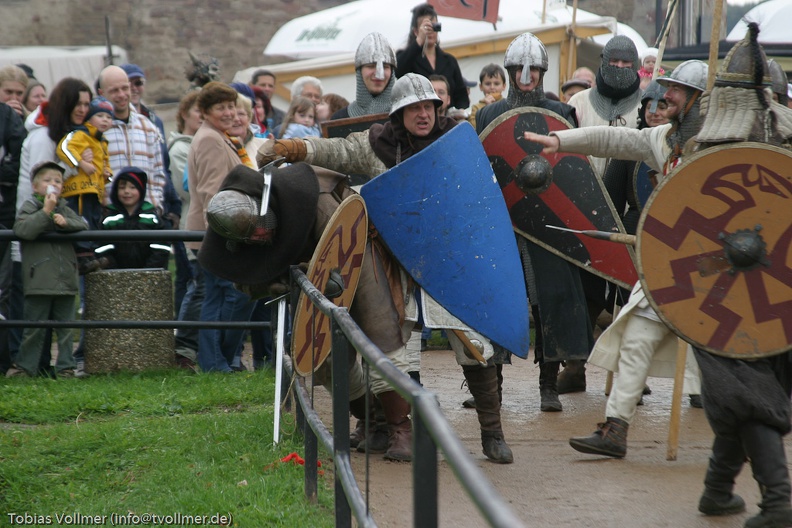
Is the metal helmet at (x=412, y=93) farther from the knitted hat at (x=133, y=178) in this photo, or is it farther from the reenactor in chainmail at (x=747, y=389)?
the knitted hat at (x=133, y=178)

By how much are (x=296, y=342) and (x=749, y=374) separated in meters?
1.62

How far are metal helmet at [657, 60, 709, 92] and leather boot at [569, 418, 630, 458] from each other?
149 cm

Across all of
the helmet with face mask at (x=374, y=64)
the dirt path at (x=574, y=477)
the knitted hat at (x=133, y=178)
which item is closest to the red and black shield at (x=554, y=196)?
the dirt path at (x=574, y=477)

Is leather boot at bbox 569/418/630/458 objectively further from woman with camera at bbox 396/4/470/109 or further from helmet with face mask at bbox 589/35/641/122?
woman with camera at bbox 396/4/470/109

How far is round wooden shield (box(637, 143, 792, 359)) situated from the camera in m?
3.65

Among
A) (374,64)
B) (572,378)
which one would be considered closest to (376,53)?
(374,64)

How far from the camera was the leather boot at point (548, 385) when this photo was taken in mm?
5852

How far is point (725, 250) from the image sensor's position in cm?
371

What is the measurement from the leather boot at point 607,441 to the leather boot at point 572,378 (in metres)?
1.68

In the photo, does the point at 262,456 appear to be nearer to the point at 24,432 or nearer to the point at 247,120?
the point at 24,432

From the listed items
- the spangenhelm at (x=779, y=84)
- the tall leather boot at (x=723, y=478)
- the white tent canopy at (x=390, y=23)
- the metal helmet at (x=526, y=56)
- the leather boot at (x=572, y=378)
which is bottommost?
the leather boot at (x=572, y=378)

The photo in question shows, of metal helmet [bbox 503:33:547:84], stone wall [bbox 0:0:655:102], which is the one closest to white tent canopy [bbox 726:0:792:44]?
stone wall [bbox 0:0:655:102]

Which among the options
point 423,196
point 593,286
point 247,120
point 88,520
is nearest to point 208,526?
point 88,520

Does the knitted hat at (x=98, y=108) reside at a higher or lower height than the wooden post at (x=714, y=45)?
lower
